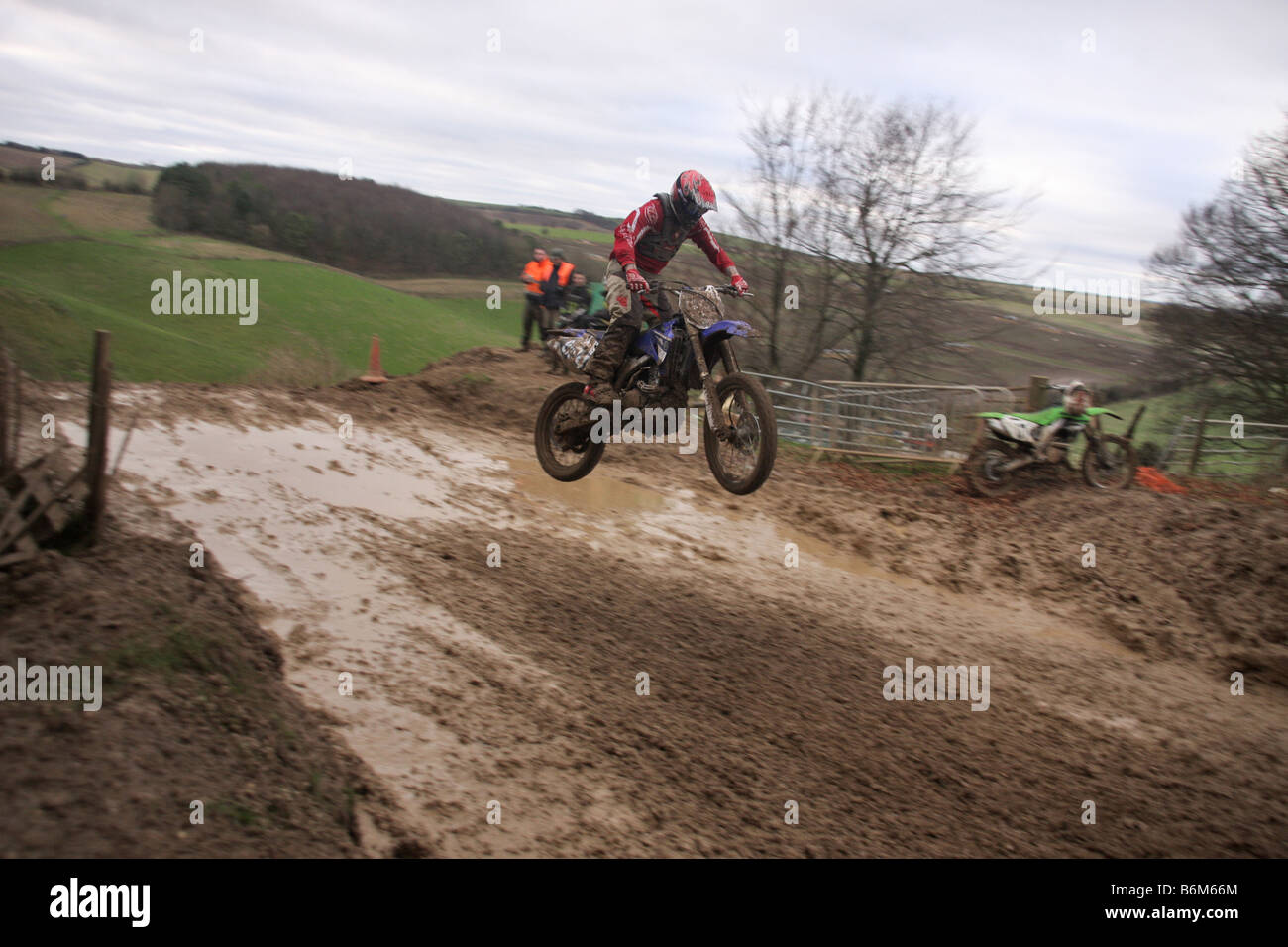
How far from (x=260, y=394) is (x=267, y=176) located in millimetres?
22992

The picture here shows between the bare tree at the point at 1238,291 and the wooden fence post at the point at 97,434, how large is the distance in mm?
21927

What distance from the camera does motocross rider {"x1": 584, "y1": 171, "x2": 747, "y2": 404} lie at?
6.42 metres

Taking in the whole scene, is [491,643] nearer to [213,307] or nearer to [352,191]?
[213,307]

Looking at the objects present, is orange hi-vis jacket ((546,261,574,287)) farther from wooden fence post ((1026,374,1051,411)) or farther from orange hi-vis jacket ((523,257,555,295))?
wooden fence post ((1026,374,1051,411))

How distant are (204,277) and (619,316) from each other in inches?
1005

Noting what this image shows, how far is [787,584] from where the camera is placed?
8.50 metres

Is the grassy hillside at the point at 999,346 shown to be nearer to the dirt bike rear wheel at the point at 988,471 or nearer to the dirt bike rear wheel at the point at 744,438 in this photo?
the dirt bike rear wheel at the point at 988,471

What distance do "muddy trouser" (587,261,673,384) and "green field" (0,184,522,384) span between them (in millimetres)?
13252

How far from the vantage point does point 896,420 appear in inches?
594

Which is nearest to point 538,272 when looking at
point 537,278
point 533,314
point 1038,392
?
point 537,278

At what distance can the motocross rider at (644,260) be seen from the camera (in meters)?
6.42

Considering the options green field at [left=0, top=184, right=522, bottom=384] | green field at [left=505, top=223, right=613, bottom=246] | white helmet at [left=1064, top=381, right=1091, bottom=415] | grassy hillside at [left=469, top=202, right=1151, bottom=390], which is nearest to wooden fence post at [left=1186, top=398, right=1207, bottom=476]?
white helmet at [left=1064, top=381, right=1091, bottom=415]

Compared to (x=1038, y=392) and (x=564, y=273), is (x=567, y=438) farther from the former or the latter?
(x=564, y=273)
